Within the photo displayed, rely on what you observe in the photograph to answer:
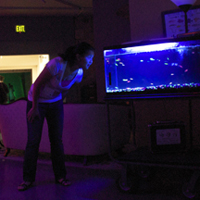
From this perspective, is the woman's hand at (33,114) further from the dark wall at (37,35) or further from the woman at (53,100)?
the dark wall at (37,35)

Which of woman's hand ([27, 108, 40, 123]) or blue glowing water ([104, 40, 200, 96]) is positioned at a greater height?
blue glowing water ([104, 40, 200, 96])

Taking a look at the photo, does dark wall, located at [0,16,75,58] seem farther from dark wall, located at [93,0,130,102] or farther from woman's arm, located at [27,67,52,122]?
woman's arm, located at [27,67,52,122]

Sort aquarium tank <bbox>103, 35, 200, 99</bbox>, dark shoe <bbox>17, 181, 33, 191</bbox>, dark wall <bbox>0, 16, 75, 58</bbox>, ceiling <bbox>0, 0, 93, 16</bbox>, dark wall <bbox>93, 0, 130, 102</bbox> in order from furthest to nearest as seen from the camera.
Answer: dark wall <bbox>0, 16, 75, 58</bbox> → ceiling <bbox>0, 0, 93, 16</bbox> → dark wall <bbox>93, 0, 130, 102</bbox> → dark shoe <bbox>17, 181, 33, 191</bbox> → aquarium tank <bbox>103, 35, 200, 99</bbox>

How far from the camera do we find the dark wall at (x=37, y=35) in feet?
21.0

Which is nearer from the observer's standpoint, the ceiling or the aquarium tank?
the aquarium tank

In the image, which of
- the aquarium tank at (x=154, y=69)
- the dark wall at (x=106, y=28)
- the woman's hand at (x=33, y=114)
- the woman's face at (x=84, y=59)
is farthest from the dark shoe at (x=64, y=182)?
the dark wall at (x=106, y=28)

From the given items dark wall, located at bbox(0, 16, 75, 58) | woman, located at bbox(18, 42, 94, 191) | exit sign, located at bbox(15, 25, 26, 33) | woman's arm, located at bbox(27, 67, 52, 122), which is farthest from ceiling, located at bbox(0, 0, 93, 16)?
woman's arm, located at bbox(27, 67, 52, 122)

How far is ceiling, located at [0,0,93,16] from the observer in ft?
18.9

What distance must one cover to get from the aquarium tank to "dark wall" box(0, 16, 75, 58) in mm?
4959

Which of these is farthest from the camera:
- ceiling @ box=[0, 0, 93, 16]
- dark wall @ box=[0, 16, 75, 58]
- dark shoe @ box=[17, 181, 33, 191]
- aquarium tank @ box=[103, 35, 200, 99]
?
dark wall @ box=[0, 16, 75, 58]

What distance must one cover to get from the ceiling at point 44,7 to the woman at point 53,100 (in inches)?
162

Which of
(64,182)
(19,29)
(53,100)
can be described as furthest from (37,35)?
(64,182)

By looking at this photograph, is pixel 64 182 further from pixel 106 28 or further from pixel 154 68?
pixel 106 28

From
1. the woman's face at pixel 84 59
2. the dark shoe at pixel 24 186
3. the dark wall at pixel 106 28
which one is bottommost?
the dark shoe at pixel 24 186
